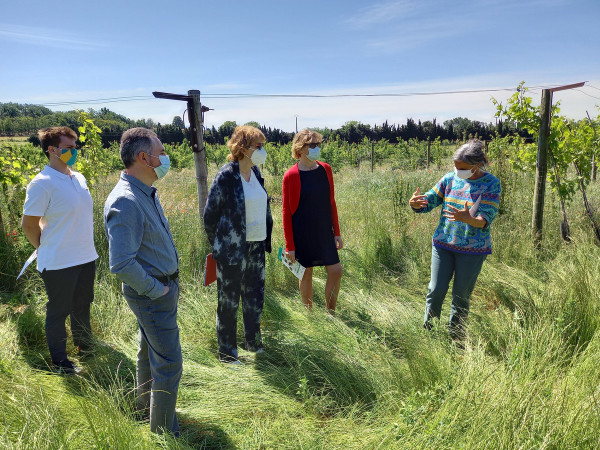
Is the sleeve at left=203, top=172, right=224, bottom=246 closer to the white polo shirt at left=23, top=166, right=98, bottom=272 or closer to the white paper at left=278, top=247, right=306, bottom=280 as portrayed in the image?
the white paper at left=278, top=247, right=306, bottom=280

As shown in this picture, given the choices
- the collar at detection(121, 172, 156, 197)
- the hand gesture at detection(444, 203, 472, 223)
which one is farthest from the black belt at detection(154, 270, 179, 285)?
the hand gesture at detection(444, 203, 472, 223)

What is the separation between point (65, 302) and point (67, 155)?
1080 millimetres

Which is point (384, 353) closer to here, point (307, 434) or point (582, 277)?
point (307, 434)

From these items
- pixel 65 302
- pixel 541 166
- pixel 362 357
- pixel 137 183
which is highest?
A: pixel 541 166

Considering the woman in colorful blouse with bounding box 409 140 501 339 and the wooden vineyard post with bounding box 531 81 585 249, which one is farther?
the wooden vineyard post with bounding box 531 81 585 249

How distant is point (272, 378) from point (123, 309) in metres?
1.81

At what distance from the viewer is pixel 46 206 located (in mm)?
2693

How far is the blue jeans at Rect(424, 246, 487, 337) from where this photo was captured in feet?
9.62

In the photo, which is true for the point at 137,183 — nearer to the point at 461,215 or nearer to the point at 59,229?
the point at 59,229

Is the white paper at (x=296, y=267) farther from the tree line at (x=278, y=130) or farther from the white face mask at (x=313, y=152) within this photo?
the tree line at (x=278, y=130)

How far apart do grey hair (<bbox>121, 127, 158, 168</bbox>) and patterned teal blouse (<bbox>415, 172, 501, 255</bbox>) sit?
2.10 m

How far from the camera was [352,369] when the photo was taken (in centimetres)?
254

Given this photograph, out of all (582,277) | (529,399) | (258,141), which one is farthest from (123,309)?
(582,277)

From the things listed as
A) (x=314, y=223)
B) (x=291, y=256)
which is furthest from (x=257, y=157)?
(x=291, y=256)
